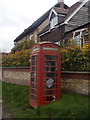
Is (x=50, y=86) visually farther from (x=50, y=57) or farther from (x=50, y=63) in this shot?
(x=50, y=57)

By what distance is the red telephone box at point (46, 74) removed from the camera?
6938 millimetres

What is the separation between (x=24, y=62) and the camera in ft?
40.9

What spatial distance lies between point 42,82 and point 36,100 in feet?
2.55

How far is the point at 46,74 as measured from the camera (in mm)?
7113

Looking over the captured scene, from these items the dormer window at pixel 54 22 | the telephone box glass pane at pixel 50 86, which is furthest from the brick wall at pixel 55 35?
the telephone box glass pane at pixel 50 86

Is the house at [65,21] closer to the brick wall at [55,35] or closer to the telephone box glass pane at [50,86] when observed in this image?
the brick wall at [55,35]

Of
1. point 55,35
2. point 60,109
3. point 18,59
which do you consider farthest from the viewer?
point 55,35

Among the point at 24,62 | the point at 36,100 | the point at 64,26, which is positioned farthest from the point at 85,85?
the point at 64,26

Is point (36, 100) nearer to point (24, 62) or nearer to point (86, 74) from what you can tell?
point (86, 74)

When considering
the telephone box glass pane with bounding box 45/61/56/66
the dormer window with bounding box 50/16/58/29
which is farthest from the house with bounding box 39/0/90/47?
the telephone box glass pane with bounding box 45/61/56/66

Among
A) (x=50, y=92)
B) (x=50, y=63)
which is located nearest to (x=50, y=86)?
(x=50, y=92)

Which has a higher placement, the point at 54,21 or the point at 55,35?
the point at 54,21

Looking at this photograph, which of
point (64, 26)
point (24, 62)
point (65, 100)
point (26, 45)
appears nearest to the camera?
point (65, 100)

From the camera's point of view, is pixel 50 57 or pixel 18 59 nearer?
pixel 50 57
